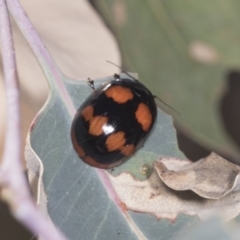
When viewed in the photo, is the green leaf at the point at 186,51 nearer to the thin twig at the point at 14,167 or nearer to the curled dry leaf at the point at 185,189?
the curled dry leaf at the point at 185,189

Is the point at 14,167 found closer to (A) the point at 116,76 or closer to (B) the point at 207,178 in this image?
(B) the point at 207,178

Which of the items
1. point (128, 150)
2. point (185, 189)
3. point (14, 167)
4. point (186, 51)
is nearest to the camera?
point (14, 167)

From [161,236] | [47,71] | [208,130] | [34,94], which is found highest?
[47,71]

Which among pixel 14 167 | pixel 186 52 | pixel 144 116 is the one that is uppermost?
pixel 14 167

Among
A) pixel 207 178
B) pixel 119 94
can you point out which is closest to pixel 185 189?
pixel 207 178

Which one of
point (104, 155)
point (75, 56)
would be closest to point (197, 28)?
point (75, 56)

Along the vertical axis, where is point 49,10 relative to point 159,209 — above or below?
above

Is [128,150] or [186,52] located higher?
[128,150]

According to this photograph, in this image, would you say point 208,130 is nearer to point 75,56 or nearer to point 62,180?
point 75,56
